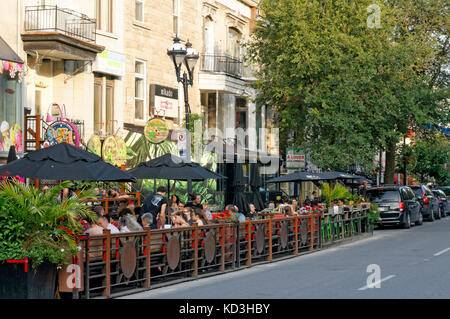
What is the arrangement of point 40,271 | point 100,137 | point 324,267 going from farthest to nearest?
point 100,137, point 324,267, point 40,271

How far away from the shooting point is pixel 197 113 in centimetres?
3653

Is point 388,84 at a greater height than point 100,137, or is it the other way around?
point 388,84

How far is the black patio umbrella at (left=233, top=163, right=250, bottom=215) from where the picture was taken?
34.2 metres

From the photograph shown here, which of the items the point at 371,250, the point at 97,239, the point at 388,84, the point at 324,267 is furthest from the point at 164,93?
the point at 97,239

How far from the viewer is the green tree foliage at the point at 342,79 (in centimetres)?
3331

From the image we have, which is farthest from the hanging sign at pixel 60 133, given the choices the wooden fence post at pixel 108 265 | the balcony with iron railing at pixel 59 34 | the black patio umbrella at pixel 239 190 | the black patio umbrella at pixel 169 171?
the wooden fence post at pixel 108 265

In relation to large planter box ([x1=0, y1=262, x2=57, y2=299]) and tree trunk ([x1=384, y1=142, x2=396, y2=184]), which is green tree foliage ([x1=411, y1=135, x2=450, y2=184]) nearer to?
tree trunk ([x1=384, y1=142, x2=396, y2=184])

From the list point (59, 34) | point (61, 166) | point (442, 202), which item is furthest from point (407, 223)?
point (61, 166)

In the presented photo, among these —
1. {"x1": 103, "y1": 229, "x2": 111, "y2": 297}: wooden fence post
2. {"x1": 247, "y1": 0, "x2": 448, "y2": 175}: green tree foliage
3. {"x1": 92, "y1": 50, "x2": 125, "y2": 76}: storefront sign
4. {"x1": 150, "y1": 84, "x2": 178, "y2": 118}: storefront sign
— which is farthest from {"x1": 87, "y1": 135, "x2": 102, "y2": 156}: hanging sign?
{"x1": 103, "y1": 229, "x2": 111, "y2": 297}: wooden fence post

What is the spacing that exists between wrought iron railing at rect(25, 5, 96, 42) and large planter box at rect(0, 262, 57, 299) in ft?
44.2

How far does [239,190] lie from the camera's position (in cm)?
3609

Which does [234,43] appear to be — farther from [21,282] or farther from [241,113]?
[21,282]

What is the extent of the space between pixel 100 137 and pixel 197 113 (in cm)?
911
